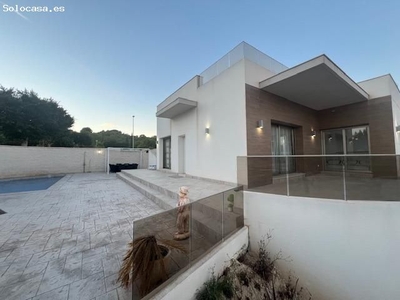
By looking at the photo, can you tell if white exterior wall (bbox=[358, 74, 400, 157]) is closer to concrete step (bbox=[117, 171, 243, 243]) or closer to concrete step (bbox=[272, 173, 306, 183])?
concrete step (bbox=[272, 173, 306, 183])

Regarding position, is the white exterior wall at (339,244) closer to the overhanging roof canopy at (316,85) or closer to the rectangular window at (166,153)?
the overhanging roof canopy at (316,85)

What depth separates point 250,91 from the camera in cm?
598

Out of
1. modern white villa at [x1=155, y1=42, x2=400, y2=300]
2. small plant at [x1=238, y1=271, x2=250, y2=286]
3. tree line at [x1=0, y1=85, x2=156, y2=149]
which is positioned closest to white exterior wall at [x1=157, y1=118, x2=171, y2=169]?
modern white villa at [x1=155, y1=42, x2=400, y2=300]

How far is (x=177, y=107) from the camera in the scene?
845cm

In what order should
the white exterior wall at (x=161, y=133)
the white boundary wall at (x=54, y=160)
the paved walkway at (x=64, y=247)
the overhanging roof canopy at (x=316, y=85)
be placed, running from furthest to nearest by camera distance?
the white boundary wall at (x=54, y=160)
the white exterior wall at (x=161, y=133)
the overhanging roof canopy at (x=316, y=85)
the paved walkway at (x=64, y=247)

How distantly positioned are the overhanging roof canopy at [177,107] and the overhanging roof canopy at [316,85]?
3.45 meters

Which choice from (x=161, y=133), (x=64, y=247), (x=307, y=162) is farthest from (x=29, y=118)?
(x=307, y=162)

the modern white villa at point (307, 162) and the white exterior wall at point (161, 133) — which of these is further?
the white exterior wall at point (161, 133)

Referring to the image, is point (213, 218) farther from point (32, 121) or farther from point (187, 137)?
point (32, 121)

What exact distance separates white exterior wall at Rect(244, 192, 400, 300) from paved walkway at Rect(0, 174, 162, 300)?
374 cm

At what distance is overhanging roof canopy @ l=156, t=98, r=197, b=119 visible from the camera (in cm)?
790

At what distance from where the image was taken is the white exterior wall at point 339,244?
343 centimetres

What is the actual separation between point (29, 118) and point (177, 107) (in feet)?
62.1

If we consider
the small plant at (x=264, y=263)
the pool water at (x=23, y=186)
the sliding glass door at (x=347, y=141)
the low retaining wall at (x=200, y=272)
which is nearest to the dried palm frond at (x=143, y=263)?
the low retaining wall at (x=200, y=272)
